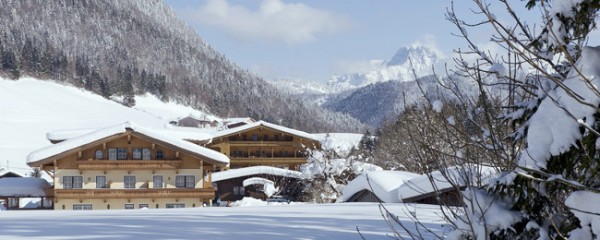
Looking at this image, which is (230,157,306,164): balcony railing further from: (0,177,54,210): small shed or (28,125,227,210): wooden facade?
(0,177,54,210): small shed

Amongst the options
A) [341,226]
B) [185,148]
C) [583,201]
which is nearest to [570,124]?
[583,201]

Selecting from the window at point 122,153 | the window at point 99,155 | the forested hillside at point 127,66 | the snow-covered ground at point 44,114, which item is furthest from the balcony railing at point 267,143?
the forested hillside at point 127,66

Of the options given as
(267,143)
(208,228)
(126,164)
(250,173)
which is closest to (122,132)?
(126,164)

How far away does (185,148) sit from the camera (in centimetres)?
3281

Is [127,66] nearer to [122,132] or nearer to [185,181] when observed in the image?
[185,181]

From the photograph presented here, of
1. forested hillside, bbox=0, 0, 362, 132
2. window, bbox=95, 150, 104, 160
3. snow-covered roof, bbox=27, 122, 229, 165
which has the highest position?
forested hillside, bbox=0, 0, 362, 132

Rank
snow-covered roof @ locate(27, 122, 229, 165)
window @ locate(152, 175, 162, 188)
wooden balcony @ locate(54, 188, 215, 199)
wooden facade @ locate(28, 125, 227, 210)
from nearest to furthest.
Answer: snow-covered roof @ locate(27, 122, 229, 165) < wooden balcony @ locate(54, 188, 215, 199) < wooden facade @ locate(28, 125, 227, 210) < window @ locate(152, 175, 162, 188)

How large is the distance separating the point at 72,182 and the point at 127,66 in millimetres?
127382

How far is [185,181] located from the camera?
34125mm

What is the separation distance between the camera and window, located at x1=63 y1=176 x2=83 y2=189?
32594mm

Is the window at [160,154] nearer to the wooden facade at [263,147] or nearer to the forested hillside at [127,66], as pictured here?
the wooden facade at [263,147]

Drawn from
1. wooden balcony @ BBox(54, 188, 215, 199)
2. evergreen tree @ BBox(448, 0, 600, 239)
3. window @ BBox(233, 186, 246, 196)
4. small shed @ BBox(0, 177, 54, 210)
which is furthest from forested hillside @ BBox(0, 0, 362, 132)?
evergreen tree @ BBox(448, 0, 600, 239)

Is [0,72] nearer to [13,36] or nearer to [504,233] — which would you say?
[13,36]

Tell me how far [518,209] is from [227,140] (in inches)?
2140
